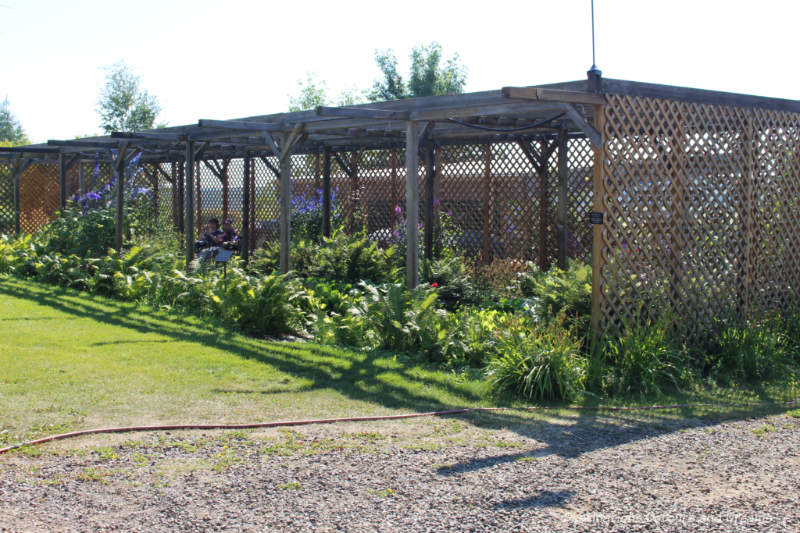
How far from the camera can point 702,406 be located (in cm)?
569

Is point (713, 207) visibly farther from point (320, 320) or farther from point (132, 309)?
point (132, 309)

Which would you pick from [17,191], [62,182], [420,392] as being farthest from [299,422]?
[17,191]

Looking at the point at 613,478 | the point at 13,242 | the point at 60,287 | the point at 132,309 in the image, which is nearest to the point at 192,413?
the point at 613,478

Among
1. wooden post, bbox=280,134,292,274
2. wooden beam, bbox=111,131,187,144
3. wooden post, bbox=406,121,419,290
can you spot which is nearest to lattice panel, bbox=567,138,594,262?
wooden post, bbox=406,121,419,290

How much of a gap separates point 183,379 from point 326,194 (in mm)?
8233

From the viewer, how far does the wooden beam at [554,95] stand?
6074 mm

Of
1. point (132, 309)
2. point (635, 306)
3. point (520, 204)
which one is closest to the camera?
point (635, 306)

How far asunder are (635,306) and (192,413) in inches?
159

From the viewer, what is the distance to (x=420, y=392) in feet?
19.1

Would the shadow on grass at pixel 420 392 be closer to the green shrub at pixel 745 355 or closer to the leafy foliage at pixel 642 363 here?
the leafy foliage at pixel 642 363

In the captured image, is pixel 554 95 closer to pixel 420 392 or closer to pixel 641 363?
pixel 641 363

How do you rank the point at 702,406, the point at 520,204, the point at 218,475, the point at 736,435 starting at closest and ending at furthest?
the point at 218,475
the point at 736,435
the point at 702,406
the point at 520,204

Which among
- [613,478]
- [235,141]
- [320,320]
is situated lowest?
[613,478]

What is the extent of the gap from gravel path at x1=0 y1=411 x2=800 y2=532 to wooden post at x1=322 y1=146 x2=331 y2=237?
946 cm
